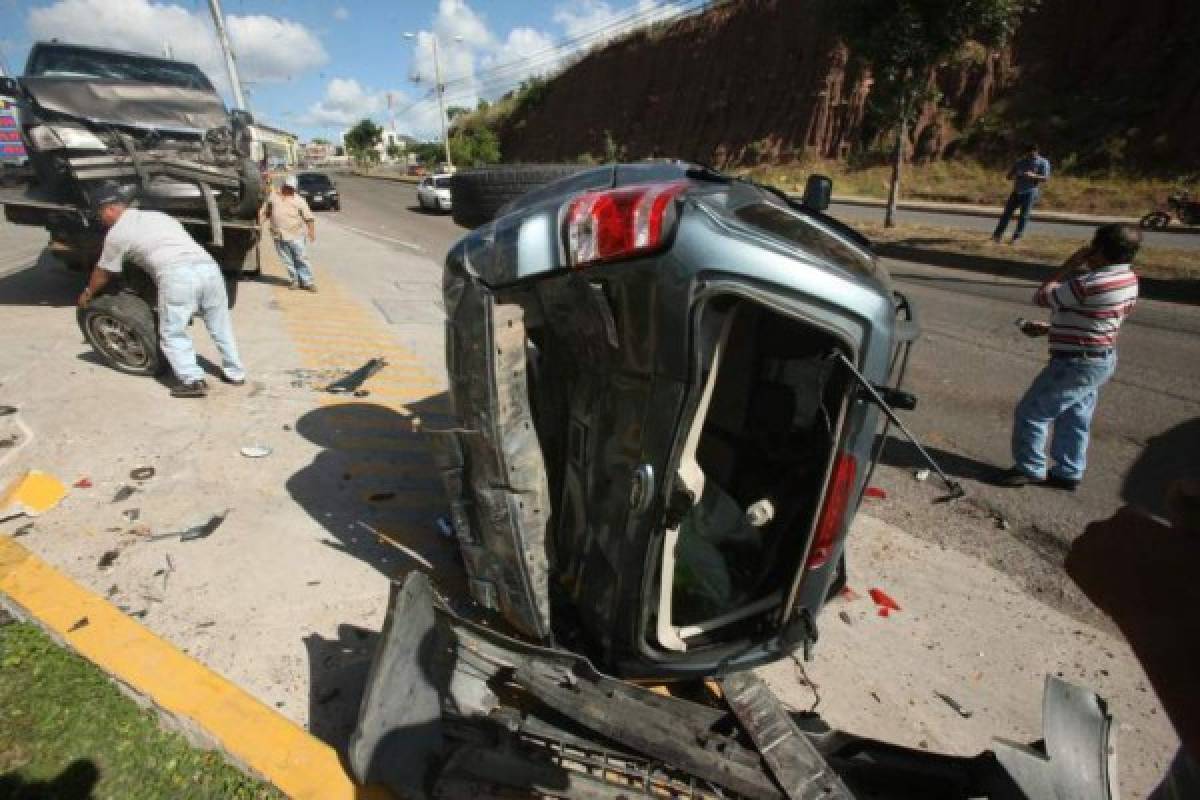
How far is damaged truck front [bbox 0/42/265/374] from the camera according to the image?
17.5ft

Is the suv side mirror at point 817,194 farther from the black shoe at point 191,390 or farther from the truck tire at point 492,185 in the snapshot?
the black shoe at point 191,390

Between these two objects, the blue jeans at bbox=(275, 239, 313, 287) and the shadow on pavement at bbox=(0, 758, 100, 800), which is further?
the blue jeans at bbox=(275, 239, 313, 287)

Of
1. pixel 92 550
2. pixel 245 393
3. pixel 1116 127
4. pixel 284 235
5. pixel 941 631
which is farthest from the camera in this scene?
pixel 1116 127

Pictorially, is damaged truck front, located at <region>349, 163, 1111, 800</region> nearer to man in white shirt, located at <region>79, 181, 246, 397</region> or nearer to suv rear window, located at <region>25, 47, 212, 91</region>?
man in white shirt, located at <region>79, 181, 246, 397</region>

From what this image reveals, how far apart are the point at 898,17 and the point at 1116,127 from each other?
1532 cm

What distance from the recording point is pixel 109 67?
8.10 metres

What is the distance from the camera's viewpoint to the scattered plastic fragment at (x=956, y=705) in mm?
2384

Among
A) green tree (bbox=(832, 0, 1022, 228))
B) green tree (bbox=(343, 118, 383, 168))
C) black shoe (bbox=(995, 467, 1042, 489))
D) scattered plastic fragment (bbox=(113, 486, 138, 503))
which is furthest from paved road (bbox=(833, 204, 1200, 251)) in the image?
green tree (bbox=(343, 118, 383, 168))

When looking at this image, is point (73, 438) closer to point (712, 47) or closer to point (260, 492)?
point (260, 492)

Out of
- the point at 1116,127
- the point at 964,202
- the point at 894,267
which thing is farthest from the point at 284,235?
the point at 1116,127

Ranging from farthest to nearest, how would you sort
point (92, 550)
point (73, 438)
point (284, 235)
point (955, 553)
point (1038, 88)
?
1. point (1038, 88)
2. point (284, 235)
3. point (73, 438)
4. point (955, 553)
5. point (92, 550)

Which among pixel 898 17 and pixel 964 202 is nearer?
pixel 898 17

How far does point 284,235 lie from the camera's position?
320 inches

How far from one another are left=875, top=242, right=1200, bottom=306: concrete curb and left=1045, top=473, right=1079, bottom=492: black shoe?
452 cm
